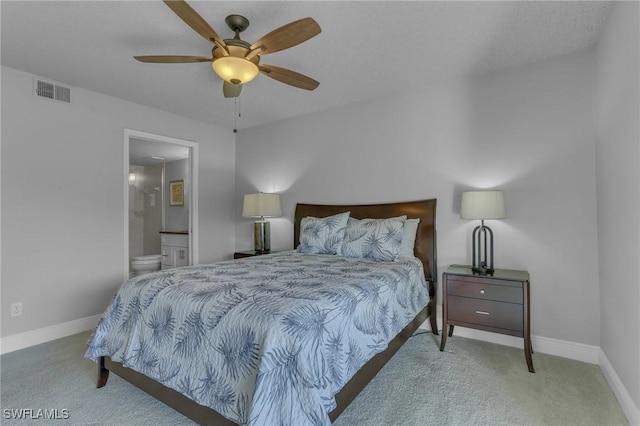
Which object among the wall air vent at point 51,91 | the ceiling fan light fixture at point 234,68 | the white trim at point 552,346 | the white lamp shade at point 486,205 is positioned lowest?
the white trim at point 552,346

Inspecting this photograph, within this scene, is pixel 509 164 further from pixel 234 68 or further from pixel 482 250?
pixel 234 68

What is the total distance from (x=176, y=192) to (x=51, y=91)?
359 cm

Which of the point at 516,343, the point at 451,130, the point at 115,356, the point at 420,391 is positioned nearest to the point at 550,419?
the point at 420,391

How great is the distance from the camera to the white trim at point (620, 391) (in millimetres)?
1678

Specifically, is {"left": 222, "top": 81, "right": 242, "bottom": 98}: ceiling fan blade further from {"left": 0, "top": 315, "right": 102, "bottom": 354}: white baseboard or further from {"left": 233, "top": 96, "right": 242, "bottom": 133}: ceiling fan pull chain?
{"left": 0, "top": 315, "right": 102, "bottom": 354}: white baseboard

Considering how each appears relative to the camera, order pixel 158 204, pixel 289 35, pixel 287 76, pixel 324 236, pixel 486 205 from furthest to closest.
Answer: pixel 158 204, pixel 324 236, pixel 486 205, pixel 287 76, pixel 289 35

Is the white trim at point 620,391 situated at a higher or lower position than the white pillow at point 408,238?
lower

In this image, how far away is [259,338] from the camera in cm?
133

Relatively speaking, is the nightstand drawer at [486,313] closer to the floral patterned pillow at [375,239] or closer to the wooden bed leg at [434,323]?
the wooden bed leg at [434,323]

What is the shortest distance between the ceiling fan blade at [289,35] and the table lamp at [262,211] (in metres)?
A: 2.29

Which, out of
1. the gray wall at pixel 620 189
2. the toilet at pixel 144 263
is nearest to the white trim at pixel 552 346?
the gray wall at pixel 620 189

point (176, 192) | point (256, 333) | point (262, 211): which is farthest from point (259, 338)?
point (176, 192)

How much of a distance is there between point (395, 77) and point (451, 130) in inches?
30.8

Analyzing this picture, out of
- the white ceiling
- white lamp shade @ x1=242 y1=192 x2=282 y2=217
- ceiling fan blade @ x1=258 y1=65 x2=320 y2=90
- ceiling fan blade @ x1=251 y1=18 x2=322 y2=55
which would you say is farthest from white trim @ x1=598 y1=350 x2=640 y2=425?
white lamp shade @ x1=242 y1=192 x2=282 y2=217
